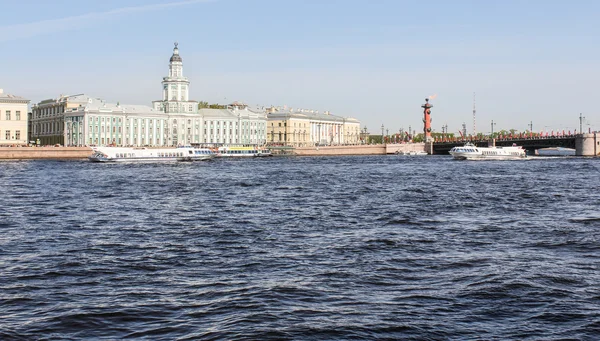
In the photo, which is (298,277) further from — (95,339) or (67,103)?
(67,103)

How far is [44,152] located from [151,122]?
2975 centimetres

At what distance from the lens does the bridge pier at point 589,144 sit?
326ft

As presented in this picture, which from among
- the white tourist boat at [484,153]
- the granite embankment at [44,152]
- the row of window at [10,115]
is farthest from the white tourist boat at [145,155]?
the white tourist boat at [484,153]

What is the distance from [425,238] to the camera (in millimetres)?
16578

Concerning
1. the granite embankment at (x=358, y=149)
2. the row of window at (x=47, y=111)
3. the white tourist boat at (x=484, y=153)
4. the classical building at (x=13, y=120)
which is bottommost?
the white tourist boat at (x=484, y=153)

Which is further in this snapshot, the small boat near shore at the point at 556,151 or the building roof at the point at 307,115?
the small boat near shore at the point at 556,151

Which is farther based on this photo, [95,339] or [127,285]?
[127,285]

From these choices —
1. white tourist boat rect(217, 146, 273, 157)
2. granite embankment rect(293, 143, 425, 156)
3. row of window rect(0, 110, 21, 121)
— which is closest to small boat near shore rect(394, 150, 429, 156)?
granite embankment rect(293, 143, 425, 156)

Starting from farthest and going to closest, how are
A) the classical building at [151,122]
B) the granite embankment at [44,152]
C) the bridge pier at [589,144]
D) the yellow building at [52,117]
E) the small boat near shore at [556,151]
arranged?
the small boat near shore at [556,151], the yellow building at [52,117], the classical building at [151,122], the bridge pier at [589,144], the granite embankment at [44,152]

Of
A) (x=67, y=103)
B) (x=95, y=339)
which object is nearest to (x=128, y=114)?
(x=67, y=103)

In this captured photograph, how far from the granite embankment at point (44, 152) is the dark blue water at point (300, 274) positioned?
2507 inches

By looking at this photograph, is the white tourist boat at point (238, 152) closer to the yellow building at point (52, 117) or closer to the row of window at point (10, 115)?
the yellow building at point (52, 117)

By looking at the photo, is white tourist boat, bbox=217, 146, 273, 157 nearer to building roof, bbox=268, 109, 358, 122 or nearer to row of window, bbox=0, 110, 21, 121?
row of window, bbox=0, 110, 21, 121

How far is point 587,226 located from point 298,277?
9.60 metres
